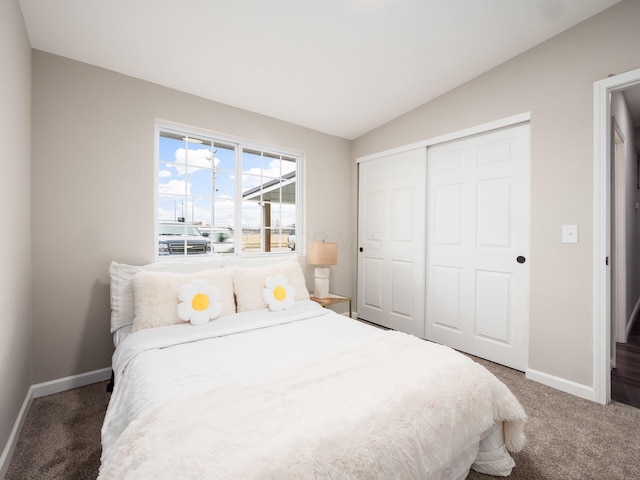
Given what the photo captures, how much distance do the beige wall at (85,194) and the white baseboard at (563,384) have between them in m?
3.29

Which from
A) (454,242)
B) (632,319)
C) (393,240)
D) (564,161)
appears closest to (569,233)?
(564,161)

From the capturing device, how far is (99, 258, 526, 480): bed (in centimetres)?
88

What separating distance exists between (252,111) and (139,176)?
1.29 m

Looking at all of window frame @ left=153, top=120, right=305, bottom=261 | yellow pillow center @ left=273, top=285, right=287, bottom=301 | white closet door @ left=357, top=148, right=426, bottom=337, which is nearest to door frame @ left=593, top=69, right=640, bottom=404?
white closet door @ left=357, top=148, right=426, bottom=337

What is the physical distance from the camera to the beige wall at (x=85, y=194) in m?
2.10

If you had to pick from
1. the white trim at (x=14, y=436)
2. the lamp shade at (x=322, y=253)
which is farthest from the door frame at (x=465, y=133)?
the white trim at (x=14, y=436)

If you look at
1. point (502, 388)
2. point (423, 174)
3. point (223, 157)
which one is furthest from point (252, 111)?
point (502, 388)

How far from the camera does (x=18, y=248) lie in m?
1.75

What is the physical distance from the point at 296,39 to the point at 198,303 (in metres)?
2.05

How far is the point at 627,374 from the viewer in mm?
2467

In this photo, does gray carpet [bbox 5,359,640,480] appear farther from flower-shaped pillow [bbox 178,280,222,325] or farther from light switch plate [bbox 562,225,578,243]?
light switch plate [bbox 562,225,578,243]

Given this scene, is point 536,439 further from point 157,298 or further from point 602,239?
point 157,298

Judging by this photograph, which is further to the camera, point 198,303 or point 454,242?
point 454,242

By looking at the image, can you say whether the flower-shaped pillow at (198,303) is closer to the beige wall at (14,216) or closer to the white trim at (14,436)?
the beige wall at (14,216)
